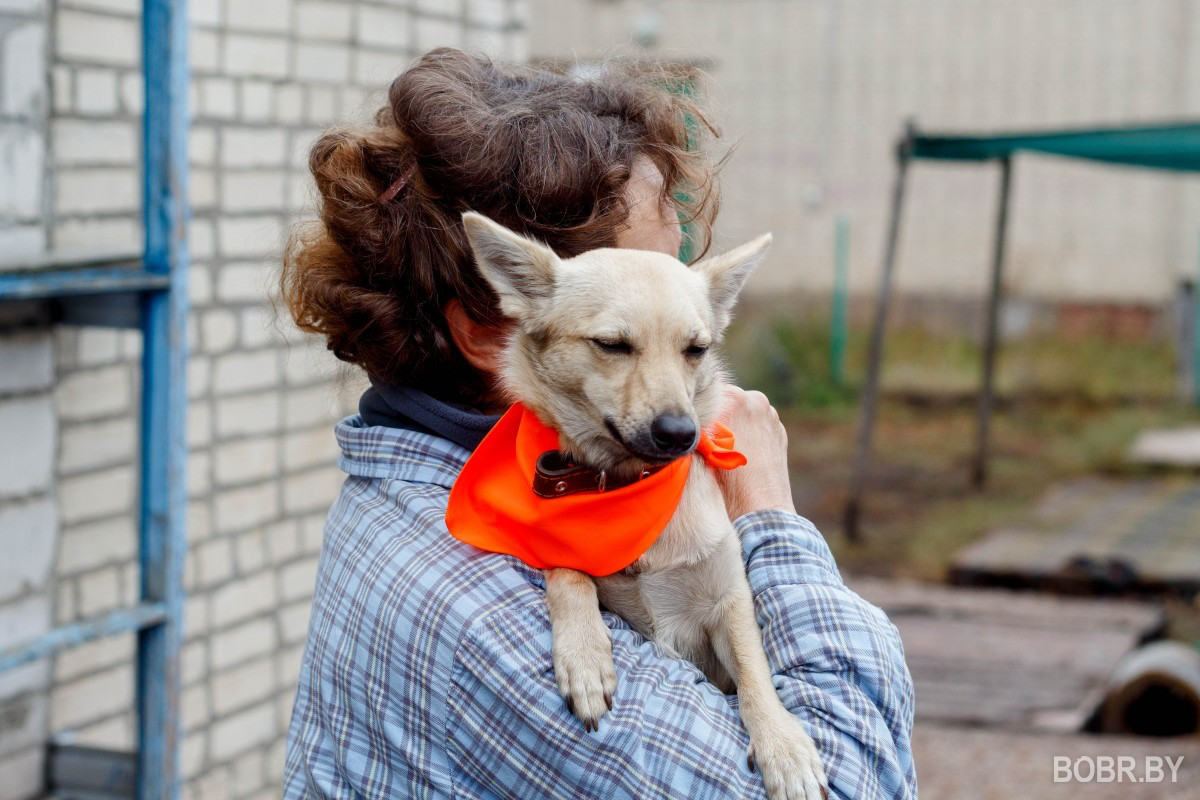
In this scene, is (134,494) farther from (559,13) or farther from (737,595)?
(559,13)

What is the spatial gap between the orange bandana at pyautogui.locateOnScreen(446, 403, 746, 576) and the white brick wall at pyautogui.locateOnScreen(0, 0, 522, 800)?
1.45m

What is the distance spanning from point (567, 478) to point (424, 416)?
0.23 m

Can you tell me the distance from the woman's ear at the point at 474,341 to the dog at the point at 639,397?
0.03 metres

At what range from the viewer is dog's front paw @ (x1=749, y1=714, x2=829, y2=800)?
1.56 m

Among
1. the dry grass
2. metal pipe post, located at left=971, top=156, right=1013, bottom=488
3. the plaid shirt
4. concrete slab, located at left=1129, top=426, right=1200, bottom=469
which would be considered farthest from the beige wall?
the plaid shirt

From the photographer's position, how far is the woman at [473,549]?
1555mm

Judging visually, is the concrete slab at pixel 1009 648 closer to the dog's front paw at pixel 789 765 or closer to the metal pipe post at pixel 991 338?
the metal pipe post at pixel 991 338

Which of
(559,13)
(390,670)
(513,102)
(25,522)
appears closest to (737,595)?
(390,670)

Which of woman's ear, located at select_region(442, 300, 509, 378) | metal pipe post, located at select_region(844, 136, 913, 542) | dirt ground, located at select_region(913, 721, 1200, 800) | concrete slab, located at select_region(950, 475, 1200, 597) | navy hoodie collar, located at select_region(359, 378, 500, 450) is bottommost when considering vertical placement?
dirt ground, located at select_region(913, 721, 1200, 800)

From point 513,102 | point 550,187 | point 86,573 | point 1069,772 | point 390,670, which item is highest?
point 513,102

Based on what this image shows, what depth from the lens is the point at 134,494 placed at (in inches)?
149

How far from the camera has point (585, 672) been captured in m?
1.57

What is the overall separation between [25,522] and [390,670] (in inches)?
85.5

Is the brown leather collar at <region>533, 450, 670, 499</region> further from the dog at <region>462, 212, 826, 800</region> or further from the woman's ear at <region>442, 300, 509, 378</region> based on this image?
the woman's ear at <region>442, 300, 509, 378</region>
